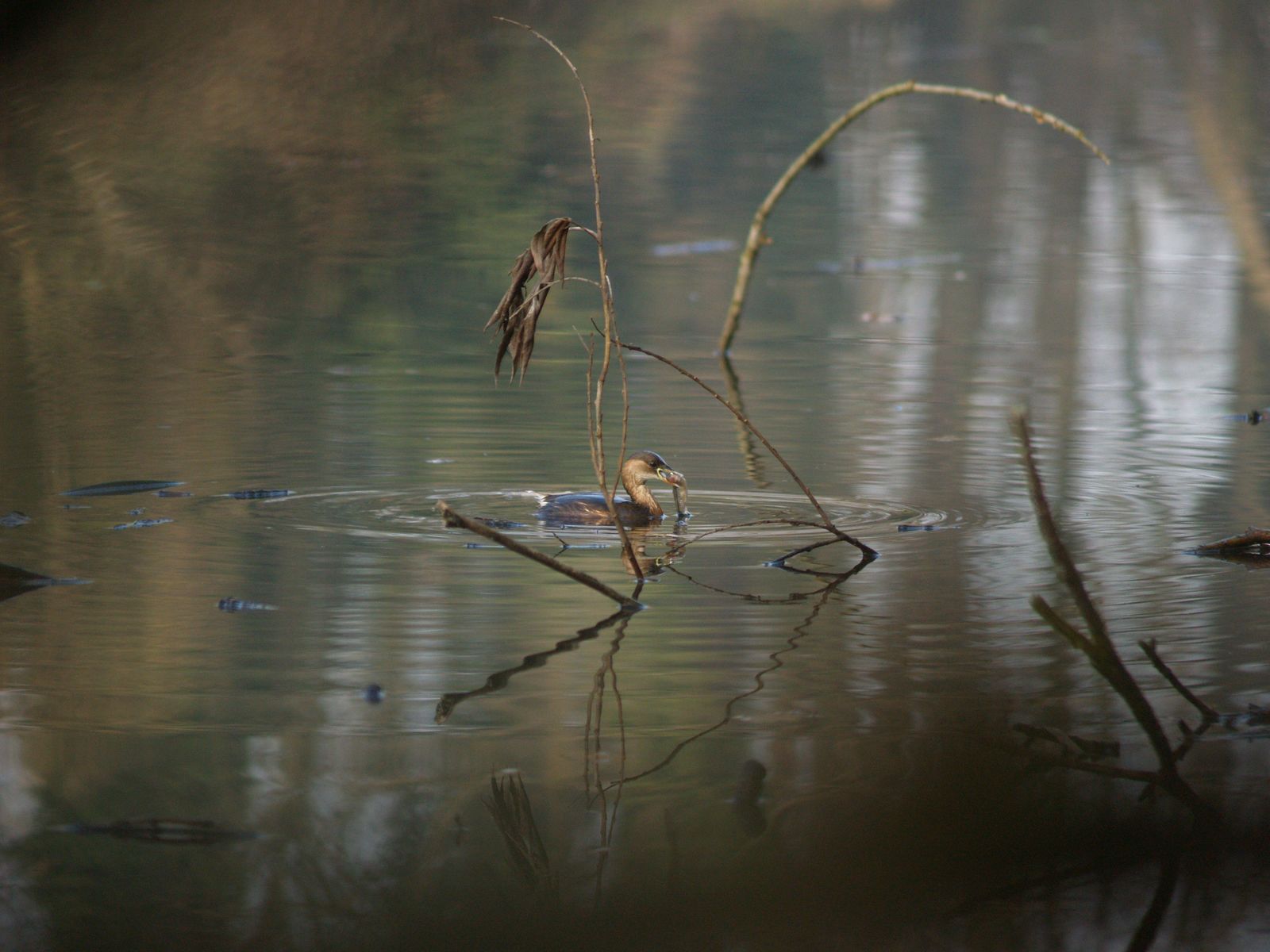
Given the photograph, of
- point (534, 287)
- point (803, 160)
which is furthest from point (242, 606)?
point (803, 160)

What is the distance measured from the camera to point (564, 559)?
6.53 m

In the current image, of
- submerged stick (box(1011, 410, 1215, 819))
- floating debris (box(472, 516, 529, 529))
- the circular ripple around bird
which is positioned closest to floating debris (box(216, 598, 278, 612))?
the circular ripple around bird

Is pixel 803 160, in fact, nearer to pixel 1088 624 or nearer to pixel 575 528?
pixel 575 528

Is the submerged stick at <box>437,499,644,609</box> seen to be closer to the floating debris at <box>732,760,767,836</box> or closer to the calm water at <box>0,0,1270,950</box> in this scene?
the calm water at <box>0,0,1270,950</box>

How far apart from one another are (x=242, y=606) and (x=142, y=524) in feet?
4.16

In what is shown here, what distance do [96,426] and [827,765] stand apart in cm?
567

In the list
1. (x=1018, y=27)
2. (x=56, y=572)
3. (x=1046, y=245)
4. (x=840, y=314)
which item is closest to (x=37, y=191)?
(x=840, y=314)

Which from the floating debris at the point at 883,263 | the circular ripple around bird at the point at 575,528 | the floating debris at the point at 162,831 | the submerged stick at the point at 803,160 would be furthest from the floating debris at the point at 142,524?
the floating debris at the point at 883,263

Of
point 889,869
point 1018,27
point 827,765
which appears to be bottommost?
point 827,765

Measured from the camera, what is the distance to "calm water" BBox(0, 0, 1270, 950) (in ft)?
10.3

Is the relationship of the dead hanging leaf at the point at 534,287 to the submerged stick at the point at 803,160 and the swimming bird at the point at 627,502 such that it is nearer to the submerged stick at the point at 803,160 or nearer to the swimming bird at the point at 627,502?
the swimming bird at the point at 627,502

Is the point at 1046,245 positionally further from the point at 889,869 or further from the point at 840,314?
the point at 889,869

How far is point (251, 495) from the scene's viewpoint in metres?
7.44

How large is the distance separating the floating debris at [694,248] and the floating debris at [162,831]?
13.3 meters
